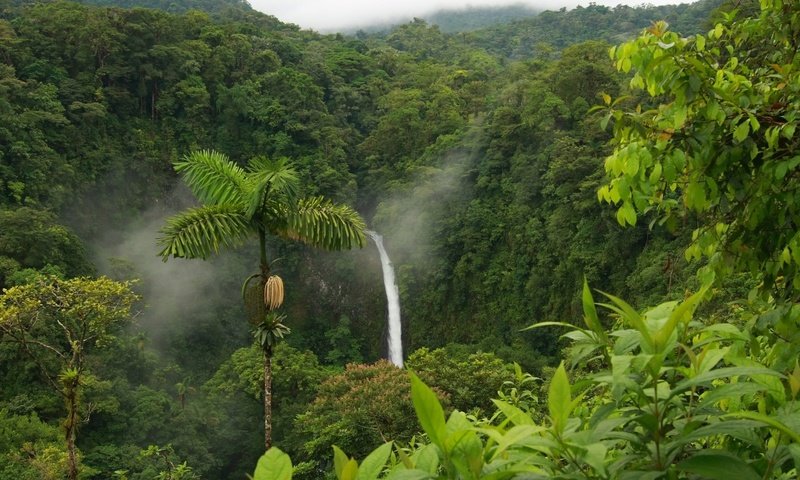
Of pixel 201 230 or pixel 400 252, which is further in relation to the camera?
pixel 400 252

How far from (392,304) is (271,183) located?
1637cm

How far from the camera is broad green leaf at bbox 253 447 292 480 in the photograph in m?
0.65

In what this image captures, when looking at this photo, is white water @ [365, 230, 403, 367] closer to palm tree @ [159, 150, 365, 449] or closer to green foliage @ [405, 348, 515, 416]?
green foliage @ [405, 348, 515, 416]

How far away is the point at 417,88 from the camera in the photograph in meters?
26.9

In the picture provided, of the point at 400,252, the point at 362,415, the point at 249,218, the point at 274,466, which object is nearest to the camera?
the point at 274,466

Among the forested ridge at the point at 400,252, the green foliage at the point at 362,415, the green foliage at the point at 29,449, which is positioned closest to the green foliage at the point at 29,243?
the forested ridge at the point at 400,252

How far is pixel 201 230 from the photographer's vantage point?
5410mm

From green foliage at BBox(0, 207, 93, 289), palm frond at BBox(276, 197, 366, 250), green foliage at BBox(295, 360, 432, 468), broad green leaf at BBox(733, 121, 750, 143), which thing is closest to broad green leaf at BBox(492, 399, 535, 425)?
broad green leaf at BBox(733, 121, 750, 143)

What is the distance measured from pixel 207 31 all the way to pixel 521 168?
1562cm

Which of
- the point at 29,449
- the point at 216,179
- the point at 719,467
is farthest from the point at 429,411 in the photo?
the point at 29,449

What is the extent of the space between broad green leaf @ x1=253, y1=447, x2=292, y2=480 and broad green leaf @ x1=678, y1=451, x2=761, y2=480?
451 millimetres

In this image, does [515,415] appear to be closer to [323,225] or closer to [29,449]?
[323,225]

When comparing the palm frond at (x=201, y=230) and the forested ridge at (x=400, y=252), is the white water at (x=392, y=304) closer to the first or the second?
the forested ridge at (x=400, y=252)

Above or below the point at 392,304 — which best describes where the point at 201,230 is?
above
